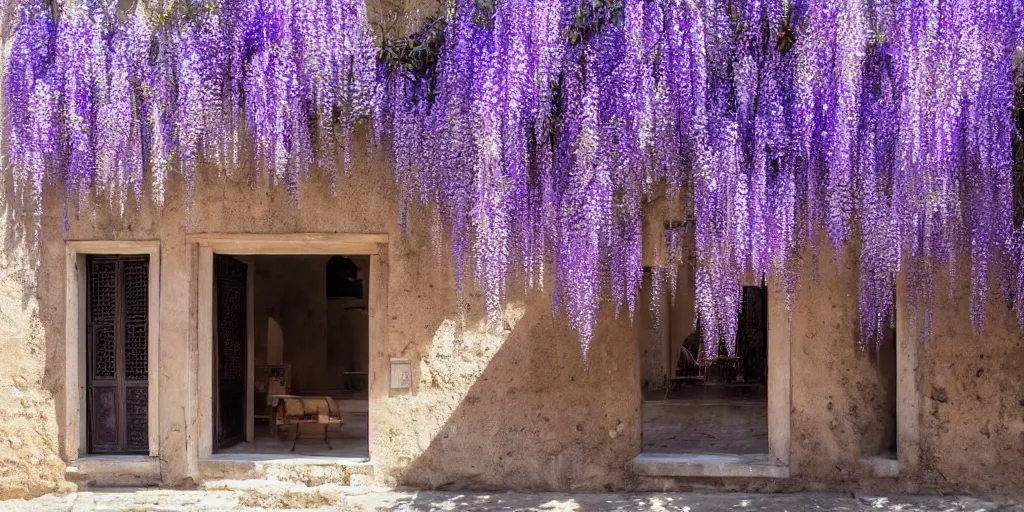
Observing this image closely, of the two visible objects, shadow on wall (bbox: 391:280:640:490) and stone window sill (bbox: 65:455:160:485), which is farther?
stone window sill (bbox: 65:455:160:485)

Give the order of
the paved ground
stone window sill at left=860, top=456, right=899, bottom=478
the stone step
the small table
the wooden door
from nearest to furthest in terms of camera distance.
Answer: the paved ground → stone window sill at left=860, top=456, right=899, bottom=478 → the stone step → the wooden door → the small table

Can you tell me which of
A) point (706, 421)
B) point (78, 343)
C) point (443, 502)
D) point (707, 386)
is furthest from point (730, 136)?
point (707, 386)

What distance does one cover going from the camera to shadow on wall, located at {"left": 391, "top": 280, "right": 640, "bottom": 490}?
6711 mm

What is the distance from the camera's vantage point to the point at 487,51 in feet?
21.0

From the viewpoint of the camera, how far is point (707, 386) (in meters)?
13.0

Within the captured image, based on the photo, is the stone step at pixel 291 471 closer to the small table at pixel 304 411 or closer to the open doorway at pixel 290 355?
the open doorway at pixel 290 355

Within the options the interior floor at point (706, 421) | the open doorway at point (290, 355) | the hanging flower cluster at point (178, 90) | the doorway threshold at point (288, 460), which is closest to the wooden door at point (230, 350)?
the open doorway at point (290, 355)

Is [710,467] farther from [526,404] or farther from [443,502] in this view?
[443,502]

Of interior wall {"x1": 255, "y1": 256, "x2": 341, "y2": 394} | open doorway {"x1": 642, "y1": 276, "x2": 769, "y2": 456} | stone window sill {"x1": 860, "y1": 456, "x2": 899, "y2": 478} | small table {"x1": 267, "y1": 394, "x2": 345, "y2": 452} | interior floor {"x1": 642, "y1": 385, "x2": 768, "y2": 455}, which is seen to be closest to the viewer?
stone window sill {"x1": 860, "y1": 456, "x2": 899, "y2": 478}

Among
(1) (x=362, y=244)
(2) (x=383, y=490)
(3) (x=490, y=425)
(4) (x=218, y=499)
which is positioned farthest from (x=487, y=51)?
(4) (x=218, y=499)

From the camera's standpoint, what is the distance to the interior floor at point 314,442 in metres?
7.89

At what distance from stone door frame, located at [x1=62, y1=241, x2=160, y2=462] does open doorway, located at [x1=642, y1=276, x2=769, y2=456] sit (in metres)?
3.82

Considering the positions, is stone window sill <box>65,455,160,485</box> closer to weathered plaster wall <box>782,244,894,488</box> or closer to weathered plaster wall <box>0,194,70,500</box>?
weathered plaster wall <box>0,194,70,500</box>

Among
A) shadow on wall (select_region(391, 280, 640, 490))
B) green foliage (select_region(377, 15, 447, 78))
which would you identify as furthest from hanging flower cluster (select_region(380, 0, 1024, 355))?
shadow on wall (select_region(391, 280, 640, 490))
